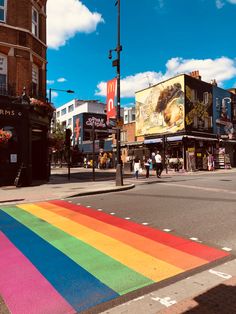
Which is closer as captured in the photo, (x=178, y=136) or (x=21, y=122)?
(x=21, y=122)

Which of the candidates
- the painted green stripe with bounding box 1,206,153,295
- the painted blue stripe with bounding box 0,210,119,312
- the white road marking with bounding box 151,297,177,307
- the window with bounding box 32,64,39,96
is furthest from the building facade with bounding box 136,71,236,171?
the white road marking with bounding box 151,297,177,307

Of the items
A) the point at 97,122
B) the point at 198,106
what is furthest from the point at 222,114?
the point at 97,122

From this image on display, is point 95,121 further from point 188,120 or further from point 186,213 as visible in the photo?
point 186,213

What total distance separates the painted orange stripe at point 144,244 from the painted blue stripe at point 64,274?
126 cm

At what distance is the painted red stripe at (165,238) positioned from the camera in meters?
4.88

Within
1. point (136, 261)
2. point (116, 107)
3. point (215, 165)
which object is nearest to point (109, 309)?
point (136, 261)

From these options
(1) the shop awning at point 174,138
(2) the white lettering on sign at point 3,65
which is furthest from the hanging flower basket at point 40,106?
(1) the shop awning at point 174,138

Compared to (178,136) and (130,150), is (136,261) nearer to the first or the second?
(178,136)

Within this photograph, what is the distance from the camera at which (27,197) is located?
11.4 metres

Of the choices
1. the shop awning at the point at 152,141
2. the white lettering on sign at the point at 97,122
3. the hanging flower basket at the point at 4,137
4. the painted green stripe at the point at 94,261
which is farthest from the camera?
the white lettering on sign at the point at 97,122

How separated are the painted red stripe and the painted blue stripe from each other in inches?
70.9

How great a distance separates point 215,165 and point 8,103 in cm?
2549

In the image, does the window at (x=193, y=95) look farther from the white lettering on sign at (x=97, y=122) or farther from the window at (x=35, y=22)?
the white lettering on sign at (x=97, y=122)

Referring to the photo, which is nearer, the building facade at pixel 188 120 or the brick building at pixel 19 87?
the brick building at pixel 19 87
